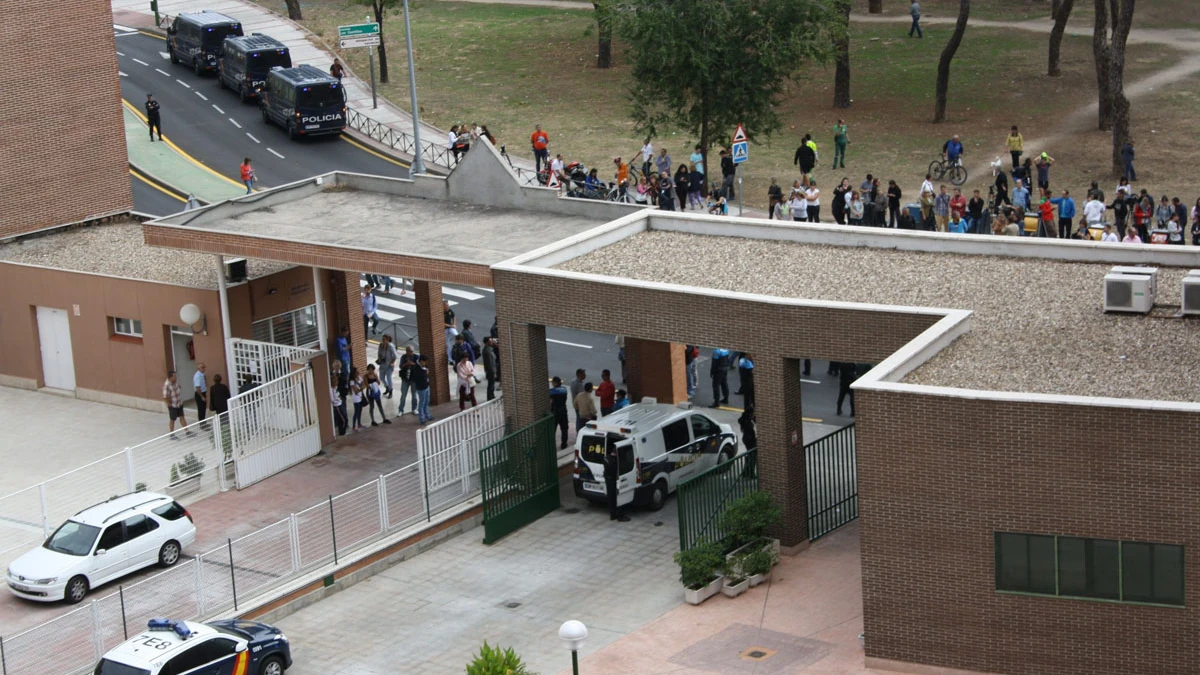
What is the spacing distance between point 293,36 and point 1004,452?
56.0m

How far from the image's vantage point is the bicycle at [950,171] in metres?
49.8

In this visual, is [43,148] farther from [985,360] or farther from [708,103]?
[985,360]

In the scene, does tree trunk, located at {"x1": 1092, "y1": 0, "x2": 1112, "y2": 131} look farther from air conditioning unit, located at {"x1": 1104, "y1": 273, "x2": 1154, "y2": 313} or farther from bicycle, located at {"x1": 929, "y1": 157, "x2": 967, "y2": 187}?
air conditioning unit, located at {"x1": 1104, "y1": 273, "x2": 1154, "y2": 313}

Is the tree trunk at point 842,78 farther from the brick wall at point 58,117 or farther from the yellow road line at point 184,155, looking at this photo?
the brick wall at point 58,117

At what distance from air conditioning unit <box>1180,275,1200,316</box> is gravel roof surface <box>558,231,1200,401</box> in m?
0.20

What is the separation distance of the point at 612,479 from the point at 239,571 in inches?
257

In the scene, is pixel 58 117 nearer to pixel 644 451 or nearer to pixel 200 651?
pixel 644 451

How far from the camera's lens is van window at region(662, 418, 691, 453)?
97.0ft

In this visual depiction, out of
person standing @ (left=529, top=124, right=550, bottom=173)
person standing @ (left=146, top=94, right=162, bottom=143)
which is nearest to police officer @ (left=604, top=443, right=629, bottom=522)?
person standing @ (left=529, top=124, right=550, bottom=173)

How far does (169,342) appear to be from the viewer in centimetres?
3650

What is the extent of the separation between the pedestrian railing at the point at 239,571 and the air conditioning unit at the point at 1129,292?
11.5 meters

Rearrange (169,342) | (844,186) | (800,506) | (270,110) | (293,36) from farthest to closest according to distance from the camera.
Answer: (293,36), (270,110), (844,186), (169,342), (800,506)

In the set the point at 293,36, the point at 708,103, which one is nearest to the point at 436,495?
the point at 708,103

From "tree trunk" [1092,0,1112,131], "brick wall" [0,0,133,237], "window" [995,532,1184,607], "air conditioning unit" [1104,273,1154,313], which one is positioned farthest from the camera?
"tree trunk" [1092,0,1112,131]
